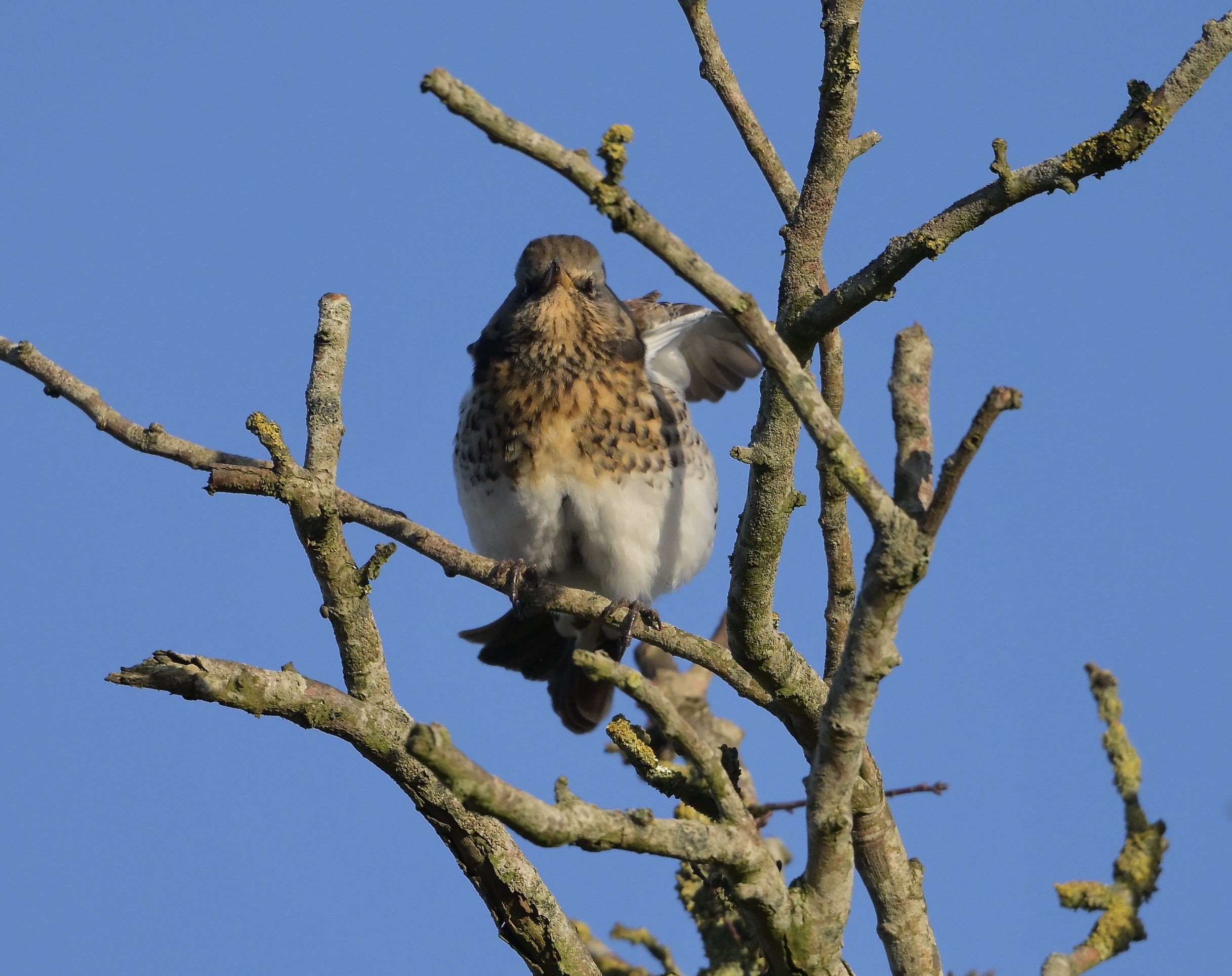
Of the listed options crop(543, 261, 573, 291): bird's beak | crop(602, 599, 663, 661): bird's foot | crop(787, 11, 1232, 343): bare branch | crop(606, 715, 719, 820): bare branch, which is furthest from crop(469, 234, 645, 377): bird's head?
crop(787, 11, 1232, 343): bare branch

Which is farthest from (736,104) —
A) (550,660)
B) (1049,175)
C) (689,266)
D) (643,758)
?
(550,660)

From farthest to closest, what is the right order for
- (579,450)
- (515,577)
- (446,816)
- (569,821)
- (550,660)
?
(550,660), (579,450), (515,577), (446,816), (569,821)

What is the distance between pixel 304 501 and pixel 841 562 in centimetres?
213

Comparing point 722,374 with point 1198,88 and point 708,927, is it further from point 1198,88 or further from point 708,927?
point 1198,88

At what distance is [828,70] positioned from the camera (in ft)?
14.3

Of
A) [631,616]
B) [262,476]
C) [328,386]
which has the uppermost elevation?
[328,386]

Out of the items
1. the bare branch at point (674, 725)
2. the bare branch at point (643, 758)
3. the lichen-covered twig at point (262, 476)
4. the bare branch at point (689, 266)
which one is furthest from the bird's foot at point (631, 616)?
the bare branch at point (689, 266)

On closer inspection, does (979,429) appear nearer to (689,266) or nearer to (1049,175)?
(689,266)

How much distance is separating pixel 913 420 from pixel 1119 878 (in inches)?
81.3

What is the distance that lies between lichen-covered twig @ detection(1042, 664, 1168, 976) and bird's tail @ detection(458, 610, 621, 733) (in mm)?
3390

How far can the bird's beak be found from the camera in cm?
693

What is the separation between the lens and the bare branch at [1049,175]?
140 inches

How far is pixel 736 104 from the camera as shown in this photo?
491 centimetres

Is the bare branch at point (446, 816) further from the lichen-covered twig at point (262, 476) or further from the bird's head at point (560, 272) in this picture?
the bird's head at point (560, 272)
